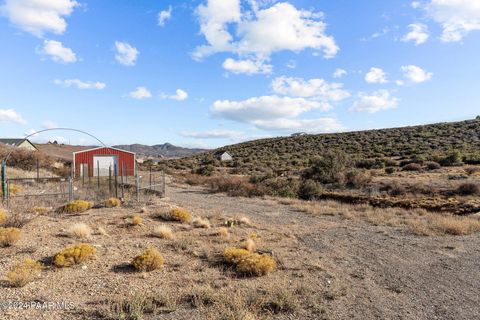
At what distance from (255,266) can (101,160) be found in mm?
38788

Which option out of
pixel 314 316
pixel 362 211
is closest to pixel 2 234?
pixel 314 316

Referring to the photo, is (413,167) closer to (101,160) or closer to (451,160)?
(451,160)

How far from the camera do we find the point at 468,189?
21.6m

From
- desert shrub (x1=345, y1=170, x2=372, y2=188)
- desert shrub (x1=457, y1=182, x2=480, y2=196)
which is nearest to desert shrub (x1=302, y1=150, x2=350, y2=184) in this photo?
desert shrub (x1=345, y1=170, x2=372, y2=188)

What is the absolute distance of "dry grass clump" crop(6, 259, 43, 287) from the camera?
21.7 ft

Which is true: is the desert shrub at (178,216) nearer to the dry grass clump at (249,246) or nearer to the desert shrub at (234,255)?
the dry grass clump at (249,246)

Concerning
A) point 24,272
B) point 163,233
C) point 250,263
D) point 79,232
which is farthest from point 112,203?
point 250,263

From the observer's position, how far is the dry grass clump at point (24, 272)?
260 inches

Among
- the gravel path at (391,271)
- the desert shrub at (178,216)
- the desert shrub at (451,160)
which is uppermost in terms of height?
the desert shrub at (451,160)

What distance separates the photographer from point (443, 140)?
54.3 m

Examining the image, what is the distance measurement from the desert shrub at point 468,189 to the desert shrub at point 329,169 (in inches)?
318

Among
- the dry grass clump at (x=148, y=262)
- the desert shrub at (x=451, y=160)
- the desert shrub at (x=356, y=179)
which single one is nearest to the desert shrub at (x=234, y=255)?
the dry grass clump at (x=148, y=262)

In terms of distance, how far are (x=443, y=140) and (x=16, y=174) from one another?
56079 mm

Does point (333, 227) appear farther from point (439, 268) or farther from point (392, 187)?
point (392, 187)
